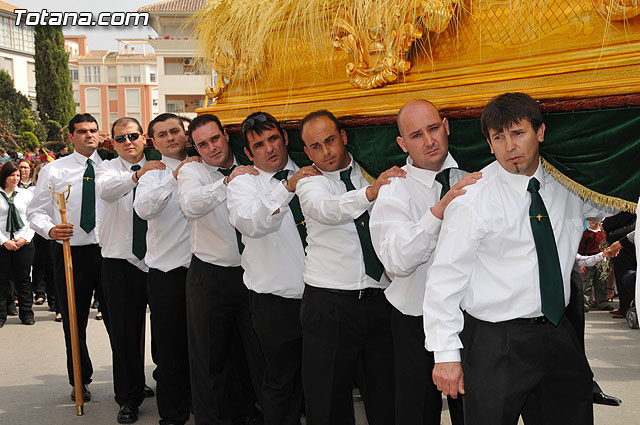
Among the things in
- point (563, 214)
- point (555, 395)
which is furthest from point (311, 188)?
point (555, 395)

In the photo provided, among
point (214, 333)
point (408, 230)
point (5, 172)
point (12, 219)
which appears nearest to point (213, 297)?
point (214, 333)

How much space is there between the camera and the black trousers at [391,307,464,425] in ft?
9.12

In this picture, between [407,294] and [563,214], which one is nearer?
[563,214]

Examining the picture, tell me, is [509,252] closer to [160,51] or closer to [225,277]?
[225,277]

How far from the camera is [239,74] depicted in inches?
145

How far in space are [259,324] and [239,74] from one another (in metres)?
1.37

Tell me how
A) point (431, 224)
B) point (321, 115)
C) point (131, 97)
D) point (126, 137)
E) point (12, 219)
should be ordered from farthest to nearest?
point (131, 97), point (12, 219), point (126, 137), point (321, 115), point (431, 224)

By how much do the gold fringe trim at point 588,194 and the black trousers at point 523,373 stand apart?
43 cm

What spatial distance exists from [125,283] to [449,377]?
9.06 feet

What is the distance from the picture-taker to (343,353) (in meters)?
3.06

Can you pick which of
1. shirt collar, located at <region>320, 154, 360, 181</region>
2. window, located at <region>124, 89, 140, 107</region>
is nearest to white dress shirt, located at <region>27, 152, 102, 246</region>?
shirt collar, located at <region>320, 154, 360, 181</region>

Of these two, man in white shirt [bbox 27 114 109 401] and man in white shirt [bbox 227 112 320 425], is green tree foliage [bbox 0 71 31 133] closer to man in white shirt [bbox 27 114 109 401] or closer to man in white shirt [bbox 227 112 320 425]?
man in white shirt [bbox 27 114 109 401]

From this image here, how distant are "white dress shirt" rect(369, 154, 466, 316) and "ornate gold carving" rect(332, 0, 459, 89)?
0.41 metres

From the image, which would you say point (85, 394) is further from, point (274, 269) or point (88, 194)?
point (274, 269)
